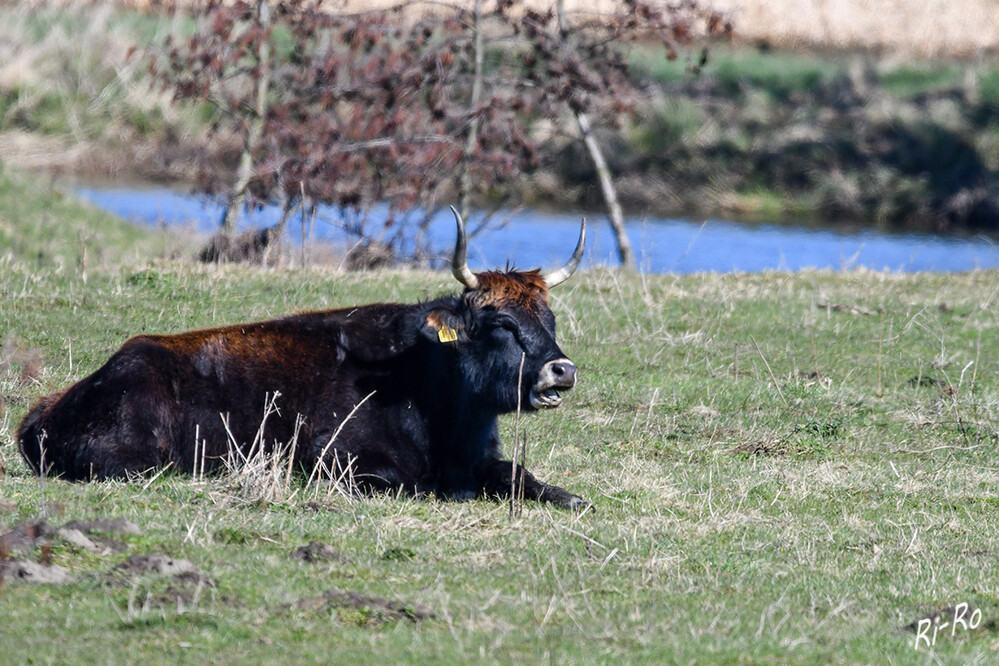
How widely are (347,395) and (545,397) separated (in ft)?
4.25

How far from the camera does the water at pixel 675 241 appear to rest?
2378 cm

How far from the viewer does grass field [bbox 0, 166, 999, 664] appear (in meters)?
5.64

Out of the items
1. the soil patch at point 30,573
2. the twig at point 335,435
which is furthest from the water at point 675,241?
the soil patch at point 30,573

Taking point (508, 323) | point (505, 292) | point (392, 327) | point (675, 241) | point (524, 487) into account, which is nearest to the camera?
point (524, 487)

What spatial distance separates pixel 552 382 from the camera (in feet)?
27.1

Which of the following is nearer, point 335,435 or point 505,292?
point 335,435

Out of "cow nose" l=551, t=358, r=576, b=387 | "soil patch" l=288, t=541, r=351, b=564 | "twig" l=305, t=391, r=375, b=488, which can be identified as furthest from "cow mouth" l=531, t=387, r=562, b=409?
Answer: "soil patch" l=288, t=541, r=351, b=564

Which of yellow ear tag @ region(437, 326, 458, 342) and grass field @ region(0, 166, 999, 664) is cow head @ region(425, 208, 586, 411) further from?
grass field @ region(0, 166, 999, 664)

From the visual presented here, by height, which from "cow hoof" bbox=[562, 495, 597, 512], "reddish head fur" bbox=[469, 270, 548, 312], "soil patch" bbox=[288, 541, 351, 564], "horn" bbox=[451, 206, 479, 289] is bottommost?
"cow hoof" bbox=[562, 495, 597, 512]

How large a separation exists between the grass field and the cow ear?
1.10 m

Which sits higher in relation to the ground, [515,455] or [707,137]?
[515,455]

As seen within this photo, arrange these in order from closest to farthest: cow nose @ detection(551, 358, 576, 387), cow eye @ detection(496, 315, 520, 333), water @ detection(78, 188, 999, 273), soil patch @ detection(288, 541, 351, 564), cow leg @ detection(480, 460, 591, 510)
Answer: soil patch @ detection(288, 541, 351, 564) < cow leg @ detection(480, 460, 591, 510) < cow nose @ detection(551, 358, 576, 387) < cow eye @ detection(496, 315, 520, 333) < water @ detection(78, 188, 999, 273)

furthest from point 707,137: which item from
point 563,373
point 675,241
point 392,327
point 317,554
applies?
point 317,554

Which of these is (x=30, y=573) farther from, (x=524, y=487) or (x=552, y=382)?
(x=552, y=382)
